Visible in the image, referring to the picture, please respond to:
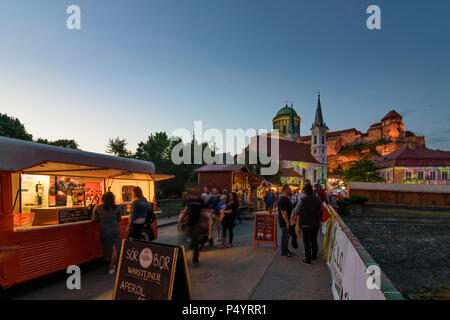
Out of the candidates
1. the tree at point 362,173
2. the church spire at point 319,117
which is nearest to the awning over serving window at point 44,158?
the tree at point 362,173

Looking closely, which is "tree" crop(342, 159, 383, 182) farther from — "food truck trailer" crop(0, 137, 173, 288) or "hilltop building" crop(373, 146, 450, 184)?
"food truck trailer" crop(0, 137, 173, 288)

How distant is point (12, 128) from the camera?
41.4 meters

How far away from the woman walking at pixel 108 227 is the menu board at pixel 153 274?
1886mm

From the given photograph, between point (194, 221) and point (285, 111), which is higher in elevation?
point (285, 111)

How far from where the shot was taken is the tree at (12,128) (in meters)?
40.4

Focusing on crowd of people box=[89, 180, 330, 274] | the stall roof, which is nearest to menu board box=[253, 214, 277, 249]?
crowd of people box=[89, 180, 330, 274]

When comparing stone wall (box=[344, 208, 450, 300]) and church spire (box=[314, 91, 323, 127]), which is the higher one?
church spire (box=[314, 91, 323, 127])

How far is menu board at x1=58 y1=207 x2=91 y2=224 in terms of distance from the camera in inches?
228

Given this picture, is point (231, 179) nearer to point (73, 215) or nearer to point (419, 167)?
point (73, 215)

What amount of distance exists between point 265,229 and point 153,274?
17.3ft

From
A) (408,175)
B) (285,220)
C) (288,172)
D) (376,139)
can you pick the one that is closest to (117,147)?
(285,220)

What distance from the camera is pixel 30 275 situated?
477cm

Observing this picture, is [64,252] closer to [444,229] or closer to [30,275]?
[30,275]

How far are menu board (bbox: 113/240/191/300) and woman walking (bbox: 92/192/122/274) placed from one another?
1886 millimetres
